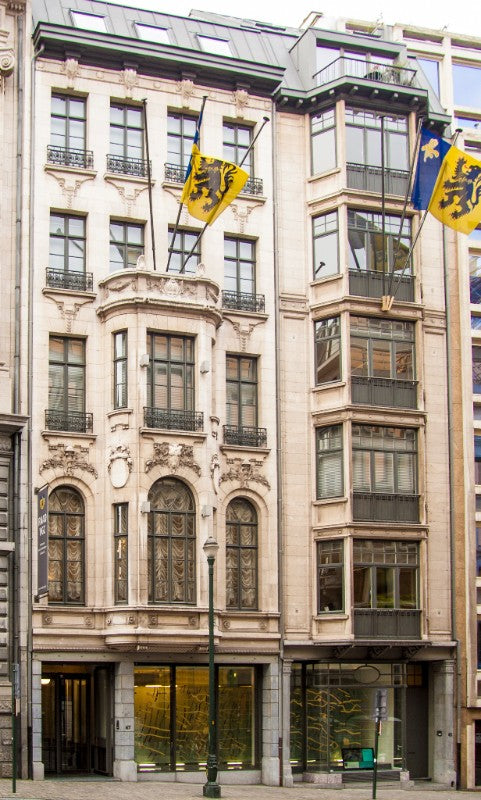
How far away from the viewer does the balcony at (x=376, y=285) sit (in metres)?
44.7

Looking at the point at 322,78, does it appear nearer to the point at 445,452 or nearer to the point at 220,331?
the point at 220,331

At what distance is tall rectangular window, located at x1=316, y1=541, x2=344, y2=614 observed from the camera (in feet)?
141

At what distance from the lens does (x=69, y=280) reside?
41844mm

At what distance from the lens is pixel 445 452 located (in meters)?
45.7

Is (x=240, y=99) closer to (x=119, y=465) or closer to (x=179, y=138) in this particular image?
(x=179, y=138)

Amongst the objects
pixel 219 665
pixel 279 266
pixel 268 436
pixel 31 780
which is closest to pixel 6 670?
pixel 31 780

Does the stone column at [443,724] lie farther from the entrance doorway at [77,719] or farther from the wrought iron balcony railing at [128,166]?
the wrought iron balcony railing at [128,166]

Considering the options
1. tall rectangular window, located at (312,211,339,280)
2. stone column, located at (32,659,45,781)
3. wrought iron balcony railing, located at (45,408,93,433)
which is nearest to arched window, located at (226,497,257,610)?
wrought iron balcony railing, located at (45,408,93,433)

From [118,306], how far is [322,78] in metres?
11.6

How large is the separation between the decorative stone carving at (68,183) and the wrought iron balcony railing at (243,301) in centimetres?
565

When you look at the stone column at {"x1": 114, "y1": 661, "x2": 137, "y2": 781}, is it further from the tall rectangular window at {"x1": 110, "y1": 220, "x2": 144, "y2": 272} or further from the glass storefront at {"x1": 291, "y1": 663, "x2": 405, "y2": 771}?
the tall rectangular window at {"x1": 110, "y1": 220, "x2": 144, "y2": 272}

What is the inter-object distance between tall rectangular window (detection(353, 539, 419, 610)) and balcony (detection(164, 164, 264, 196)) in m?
11.8

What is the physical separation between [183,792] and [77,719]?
6044 mm

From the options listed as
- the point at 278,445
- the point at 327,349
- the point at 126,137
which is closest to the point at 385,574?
the point at 278,445
